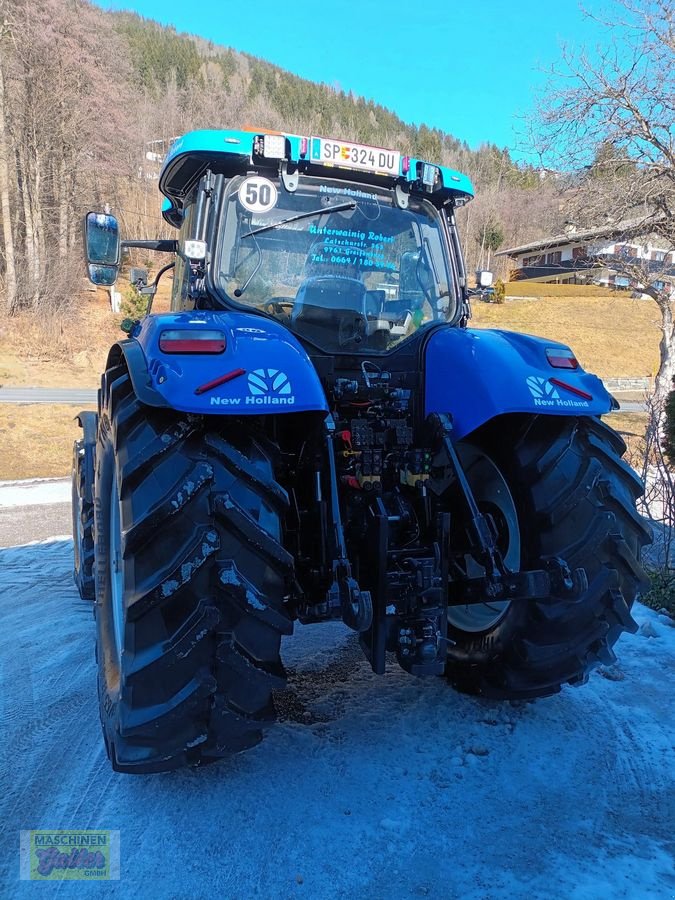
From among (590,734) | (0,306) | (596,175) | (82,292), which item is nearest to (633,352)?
(596,175)

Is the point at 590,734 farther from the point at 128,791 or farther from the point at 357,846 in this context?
the point at 128,791

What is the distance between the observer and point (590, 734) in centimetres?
288

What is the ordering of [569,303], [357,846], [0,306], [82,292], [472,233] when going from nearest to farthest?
[357,846]
[0,306]
[82,292]
[569,303]
[472,233]

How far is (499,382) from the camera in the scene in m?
2.61

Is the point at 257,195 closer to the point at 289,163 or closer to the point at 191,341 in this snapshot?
the point at 289,163

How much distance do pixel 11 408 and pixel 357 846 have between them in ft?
41.5

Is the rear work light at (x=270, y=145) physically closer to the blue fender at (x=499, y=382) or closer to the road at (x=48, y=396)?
the blue fender at (x=499, y=382)

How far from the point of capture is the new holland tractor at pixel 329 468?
206 centimetres

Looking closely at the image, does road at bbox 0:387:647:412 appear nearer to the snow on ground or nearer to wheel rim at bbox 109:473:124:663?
the snow on ground

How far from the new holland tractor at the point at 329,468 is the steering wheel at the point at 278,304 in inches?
0.4

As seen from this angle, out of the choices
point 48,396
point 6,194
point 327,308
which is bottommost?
point 48,396

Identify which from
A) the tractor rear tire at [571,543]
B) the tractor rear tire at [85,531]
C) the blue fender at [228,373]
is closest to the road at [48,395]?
the tractor rear tire at [85,531]
